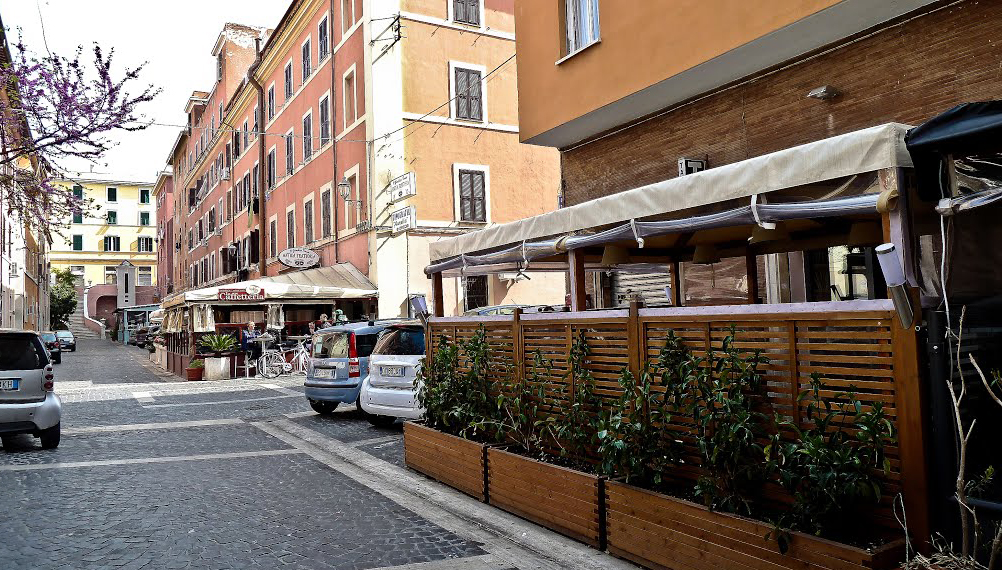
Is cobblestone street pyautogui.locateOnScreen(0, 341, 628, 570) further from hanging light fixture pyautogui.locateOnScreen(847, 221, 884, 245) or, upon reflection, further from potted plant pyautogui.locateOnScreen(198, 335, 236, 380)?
potted plant pyautogui.locateOnScreen(198, 335, 236, 380)

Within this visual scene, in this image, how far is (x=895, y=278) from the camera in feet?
12.4

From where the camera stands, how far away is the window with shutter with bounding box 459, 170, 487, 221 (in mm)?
24906

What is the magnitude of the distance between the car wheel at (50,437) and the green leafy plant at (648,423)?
340 inches

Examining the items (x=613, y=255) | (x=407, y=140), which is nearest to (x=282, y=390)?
(x=407, y=140)

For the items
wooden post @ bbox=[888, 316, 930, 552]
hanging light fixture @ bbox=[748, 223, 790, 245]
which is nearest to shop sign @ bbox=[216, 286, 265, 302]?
hanging light fixture @ bbox=[748, 223, 790, 245]

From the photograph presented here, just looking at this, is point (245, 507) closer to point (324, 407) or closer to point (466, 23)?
point (324, 407)

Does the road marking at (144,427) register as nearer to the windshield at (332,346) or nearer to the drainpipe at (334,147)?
the windshield at (332,346)

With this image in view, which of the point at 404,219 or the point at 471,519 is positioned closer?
the point at 471,519

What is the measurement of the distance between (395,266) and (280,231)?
11.2 metres

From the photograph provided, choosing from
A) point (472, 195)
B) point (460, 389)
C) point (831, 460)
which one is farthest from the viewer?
point (472, 195)

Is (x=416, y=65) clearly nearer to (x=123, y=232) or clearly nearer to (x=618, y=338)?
(x=618, y=338)

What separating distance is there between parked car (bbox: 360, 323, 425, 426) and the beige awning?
4.52m

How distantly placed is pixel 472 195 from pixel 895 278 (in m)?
21.7

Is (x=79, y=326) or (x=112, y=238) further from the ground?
(x=112, y=238)
